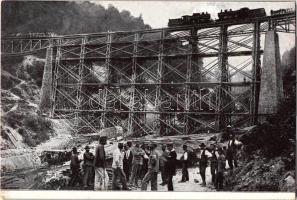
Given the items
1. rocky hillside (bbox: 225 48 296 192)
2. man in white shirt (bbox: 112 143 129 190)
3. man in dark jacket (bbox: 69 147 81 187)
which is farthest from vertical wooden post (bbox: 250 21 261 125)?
man in dark jacket (bbox: 69 147 81 187)

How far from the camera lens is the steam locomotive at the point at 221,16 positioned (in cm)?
1122

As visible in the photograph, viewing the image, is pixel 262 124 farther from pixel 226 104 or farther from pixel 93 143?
pixel 93 143

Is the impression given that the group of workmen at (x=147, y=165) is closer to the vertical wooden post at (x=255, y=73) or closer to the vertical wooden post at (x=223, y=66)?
the vertical wooden post at (x=223, y=66)

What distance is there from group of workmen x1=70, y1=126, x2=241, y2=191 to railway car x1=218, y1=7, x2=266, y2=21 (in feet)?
11.3

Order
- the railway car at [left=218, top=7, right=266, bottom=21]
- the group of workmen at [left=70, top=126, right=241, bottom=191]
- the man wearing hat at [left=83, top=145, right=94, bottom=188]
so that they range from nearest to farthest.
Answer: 1. the group of workmen at [left=70, top=126, right=241, bottom=191]
2. the man wearing hat at [left=83, top=145, right=94, bottom=188]
3. the railway car at [left=218, top=7, right=266, bottom=21]

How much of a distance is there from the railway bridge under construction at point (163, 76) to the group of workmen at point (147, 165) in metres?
0.95

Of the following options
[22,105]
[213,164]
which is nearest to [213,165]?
[213,164]

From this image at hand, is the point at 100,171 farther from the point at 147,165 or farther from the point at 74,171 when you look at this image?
the point at 147,165

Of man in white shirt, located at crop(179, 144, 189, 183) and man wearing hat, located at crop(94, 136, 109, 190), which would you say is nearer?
man in white shirt, located at crop(179, 144, 189, 183)

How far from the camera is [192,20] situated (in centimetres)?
1150

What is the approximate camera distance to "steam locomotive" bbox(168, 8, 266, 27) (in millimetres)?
11219

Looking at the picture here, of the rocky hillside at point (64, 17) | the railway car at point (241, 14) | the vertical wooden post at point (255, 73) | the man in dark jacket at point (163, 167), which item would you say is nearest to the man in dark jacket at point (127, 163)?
the man in dark jacket at point (163, 167)

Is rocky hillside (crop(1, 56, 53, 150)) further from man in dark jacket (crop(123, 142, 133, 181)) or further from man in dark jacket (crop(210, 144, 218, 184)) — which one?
man in dark jacket (crop(210, 144, 218, 184))

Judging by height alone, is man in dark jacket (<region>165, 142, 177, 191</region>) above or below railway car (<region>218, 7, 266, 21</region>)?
below
